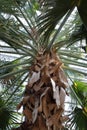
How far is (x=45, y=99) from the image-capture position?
2.67 meters

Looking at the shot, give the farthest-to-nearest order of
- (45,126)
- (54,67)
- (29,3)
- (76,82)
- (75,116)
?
(29,3) < (76,82) < (75,116) < (54,67) < (45,126)

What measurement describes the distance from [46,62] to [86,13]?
822mm

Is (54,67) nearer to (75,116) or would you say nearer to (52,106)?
(52,106)

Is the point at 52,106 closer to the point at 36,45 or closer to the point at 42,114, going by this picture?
the point at 42,114

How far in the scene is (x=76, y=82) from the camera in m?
3.45

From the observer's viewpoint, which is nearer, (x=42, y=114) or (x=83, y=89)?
(x=42, y=114)

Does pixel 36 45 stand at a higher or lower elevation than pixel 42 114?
higher

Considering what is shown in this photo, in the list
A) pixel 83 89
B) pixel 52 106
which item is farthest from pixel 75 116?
pixel 52 106

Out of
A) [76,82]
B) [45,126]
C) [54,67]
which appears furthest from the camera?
[76,82]

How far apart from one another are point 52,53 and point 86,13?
34.5 inches

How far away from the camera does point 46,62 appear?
2891 millimetres

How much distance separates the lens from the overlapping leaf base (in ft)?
8.61

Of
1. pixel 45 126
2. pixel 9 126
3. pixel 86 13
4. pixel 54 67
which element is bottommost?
pixel 9 126

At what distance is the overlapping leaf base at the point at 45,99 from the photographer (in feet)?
8.61
